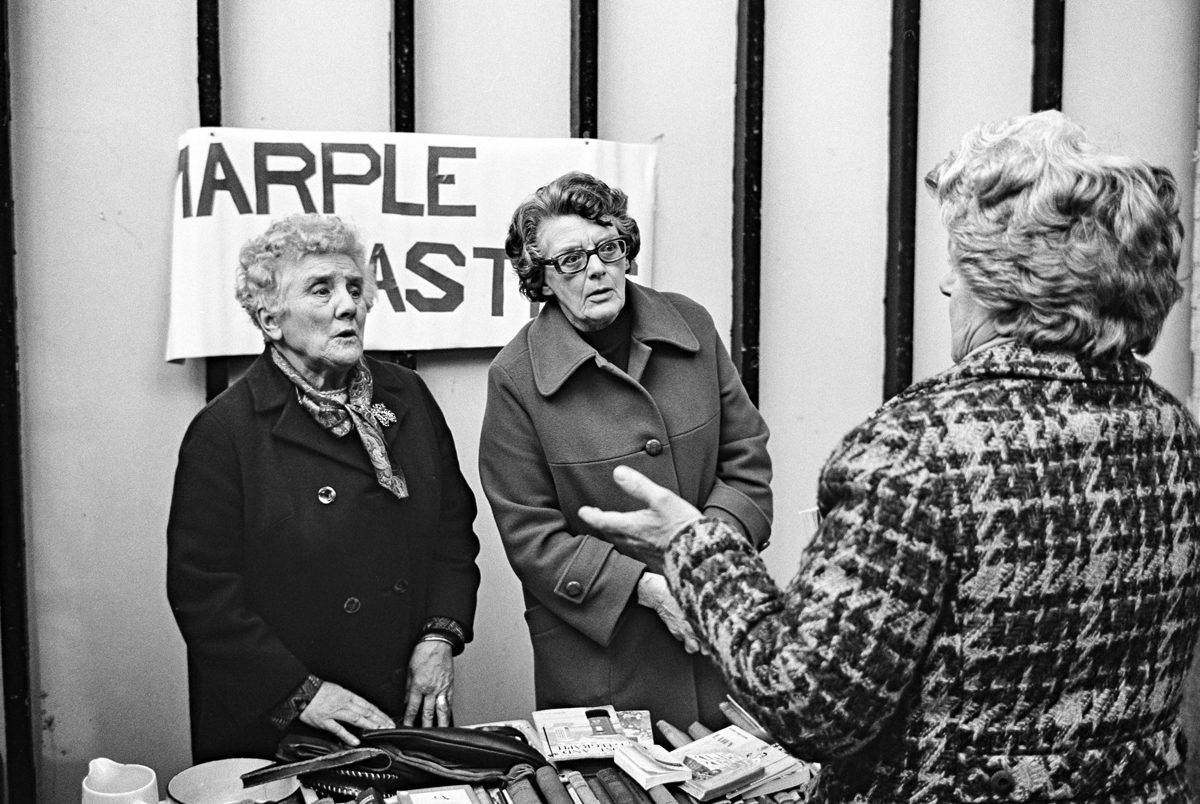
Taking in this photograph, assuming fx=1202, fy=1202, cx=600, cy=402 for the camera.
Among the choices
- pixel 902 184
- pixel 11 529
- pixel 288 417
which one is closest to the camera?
pixel 288 417

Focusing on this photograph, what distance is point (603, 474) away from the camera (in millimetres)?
2537

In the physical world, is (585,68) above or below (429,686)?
above

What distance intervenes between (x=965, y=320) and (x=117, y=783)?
1.62m

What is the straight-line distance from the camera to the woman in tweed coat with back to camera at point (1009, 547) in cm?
132

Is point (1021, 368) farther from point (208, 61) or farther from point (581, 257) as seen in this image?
point (208, 61)

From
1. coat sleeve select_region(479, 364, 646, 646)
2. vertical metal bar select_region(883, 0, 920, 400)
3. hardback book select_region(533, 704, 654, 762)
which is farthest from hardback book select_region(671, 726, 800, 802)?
vertical metal bar select_region(883, 0, 920, 400)

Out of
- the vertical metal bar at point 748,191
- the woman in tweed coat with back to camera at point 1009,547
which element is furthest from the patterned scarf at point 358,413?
the woman in tweed coat with back to camera at point 1009,547

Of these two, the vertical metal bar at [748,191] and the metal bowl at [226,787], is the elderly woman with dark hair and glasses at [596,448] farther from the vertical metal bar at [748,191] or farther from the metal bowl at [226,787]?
the metal bowl at [226,787]

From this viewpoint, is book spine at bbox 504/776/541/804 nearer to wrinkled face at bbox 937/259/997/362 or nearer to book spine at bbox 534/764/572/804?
book spine at bbox 534/764/572/804

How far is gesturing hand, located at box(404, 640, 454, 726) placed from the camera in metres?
2.58

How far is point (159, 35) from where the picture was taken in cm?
270

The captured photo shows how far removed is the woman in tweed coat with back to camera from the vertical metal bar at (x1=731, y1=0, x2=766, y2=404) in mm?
1733

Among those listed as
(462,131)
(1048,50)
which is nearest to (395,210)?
(462,131)

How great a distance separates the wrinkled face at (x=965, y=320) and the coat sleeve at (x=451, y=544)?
4.80ft
